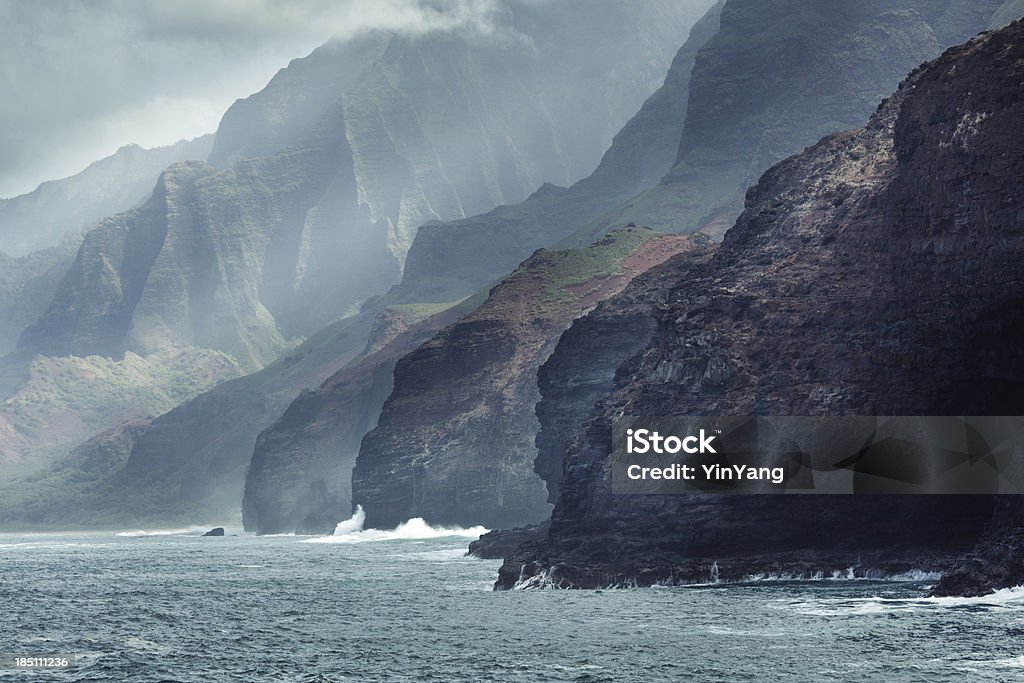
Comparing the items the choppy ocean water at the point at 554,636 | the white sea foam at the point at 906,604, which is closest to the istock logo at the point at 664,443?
the choppy ocean water at the point at 554,636

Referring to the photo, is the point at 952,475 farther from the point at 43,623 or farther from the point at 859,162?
the point at 43,623

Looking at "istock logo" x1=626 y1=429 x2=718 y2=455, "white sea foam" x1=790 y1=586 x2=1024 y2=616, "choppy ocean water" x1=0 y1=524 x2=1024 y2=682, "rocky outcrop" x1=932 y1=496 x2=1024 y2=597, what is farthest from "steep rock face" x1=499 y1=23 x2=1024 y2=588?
"white sea foam" x1=790 y1=586 x2=1024 y2=616

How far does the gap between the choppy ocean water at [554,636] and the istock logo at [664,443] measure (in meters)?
18.1

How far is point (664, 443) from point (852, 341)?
2214cm

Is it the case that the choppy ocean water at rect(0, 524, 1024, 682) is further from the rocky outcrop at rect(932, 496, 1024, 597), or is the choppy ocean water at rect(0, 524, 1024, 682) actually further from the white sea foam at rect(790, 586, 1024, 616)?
the rocky outcrop at rect(932, 496, 1024, 597)

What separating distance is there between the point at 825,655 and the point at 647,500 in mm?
56298

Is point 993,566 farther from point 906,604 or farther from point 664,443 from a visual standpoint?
point 664,443

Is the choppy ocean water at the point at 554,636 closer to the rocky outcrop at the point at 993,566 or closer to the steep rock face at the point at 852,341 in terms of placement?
the rocky outcrop at the point at 993,566

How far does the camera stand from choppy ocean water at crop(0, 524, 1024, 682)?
3991 inches

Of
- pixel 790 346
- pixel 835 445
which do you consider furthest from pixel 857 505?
pixel 790 346

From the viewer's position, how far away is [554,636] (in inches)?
4710

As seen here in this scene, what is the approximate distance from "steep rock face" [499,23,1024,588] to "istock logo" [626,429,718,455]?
2.59 meters

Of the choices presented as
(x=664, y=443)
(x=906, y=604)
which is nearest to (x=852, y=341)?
(x=664, y=443)

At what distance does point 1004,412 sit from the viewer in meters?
141
